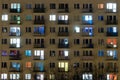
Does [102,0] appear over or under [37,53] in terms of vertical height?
over

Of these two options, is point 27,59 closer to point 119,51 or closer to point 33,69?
point 33,69

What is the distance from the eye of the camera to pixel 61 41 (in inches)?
3799

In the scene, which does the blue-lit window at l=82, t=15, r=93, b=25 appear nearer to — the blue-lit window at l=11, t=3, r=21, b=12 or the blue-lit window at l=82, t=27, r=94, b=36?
the blue-lit window at l=82, t=27, r=94, b=36

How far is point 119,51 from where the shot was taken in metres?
96.2

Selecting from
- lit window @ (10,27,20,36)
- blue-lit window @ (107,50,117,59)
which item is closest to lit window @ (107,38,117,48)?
blue-lit window @ (107,50,117,59)

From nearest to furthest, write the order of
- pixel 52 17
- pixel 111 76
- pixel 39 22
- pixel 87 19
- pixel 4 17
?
pixel 111 76 → pixel 39 22 → pixel 87 19 → pixel 52 17 → pixel 4 17

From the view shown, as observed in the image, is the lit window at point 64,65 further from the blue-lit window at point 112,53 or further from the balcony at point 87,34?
the blue-lit window at point 112,53

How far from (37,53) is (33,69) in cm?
207

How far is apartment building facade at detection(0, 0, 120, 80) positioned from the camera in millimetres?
96250

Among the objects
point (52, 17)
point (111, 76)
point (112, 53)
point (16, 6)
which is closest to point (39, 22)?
point (52, 17)

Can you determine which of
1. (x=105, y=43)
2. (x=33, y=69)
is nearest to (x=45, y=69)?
(x=33, y=69)

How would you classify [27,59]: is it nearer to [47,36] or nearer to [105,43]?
[47,36]

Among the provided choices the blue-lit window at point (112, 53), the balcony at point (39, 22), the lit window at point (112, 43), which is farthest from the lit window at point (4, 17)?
the blue-lit window at point (112, 53)

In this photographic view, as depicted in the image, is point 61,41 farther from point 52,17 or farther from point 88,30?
point 88,30
